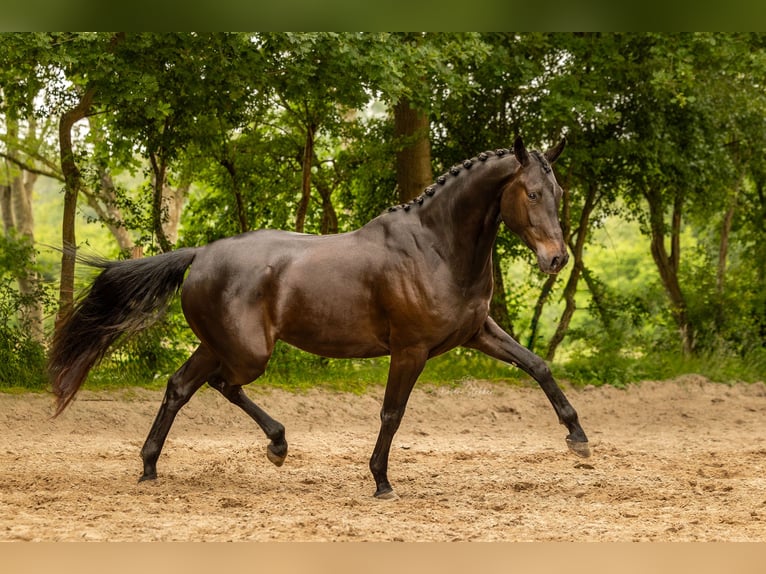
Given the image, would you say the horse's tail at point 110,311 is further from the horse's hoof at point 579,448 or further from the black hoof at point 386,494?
the horse's hoof at point 579,448

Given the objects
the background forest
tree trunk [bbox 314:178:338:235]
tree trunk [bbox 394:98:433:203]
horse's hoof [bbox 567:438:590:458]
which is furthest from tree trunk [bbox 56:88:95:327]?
horse's hoof [bbox 567:438:590:458]

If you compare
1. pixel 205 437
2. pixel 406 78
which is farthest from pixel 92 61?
pixel 205 437

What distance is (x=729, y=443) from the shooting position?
845cm

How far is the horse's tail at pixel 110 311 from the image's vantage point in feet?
20.5

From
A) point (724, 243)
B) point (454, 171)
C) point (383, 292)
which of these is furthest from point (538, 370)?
point (724, 243)

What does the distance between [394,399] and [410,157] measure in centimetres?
641

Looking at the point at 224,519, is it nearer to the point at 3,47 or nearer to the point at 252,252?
the point at 252,252

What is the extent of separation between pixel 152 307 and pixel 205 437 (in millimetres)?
2759

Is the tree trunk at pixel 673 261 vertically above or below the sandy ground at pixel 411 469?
above

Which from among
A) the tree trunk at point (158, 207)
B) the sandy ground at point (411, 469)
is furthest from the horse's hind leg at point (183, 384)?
the tree trunk at point (158, 207)

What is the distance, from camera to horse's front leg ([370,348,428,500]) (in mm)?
5680

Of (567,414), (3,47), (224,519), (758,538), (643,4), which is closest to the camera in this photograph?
(643,4)

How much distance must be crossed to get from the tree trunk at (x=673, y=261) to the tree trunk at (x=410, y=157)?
3482mm

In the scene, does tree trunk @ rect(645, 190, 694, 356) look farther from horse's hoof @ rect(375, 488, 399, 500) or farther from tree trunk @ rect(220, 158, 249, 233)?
horse's hoof @ rect(375, 488, 399, 500)
